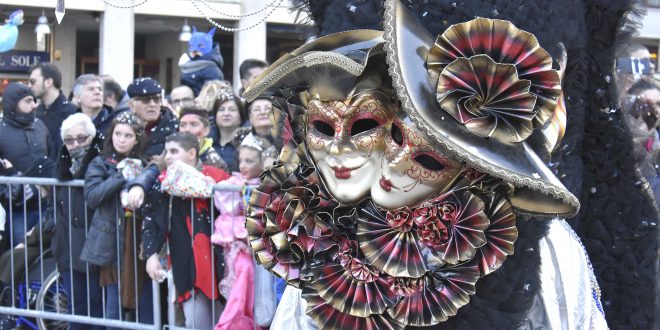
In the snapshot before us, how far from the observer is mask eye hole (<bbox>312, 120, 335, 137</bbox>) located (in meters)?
2.35

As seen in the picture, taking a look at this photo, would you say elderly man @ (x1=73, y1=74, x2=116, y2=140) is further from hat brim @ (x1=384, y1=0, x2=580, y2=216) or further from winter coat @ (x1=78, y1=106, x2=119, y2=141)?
hat brim @ (x1=384, y1=0, x2=580, y2=216)

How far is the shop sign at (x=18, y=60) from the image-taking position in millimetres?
16984

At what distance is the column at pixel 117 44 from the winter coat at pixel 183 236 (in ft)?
40.3

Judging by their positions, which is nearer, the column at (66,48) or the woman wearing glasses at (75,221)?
the woman wearing glasses at (75,221)

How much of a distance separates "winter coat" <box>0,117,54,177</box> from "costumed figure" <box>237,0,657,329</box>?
4477 millimetres

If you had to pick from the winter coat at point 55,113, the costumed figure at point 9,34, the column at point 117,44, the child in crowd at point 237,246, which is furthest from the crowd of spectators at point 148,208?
the column at point 117,44

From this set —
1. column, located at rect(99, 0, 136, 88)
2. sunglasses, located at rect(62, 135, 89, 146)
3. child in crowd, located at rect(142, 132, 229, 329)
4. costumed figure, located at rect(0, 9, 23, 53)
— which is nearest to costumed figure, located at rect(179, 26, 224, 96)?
costumed figure, located at rect(0, 9, 23, 53)

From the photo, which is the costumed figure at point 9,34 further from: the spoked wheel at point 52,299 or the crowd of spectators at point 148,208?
the spoked wheel at point 52,299

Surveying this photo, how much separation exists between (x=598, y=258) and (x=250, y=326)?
2265 mm

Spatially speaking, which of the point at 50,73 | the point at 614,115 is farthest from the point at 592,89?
the point at 50,73

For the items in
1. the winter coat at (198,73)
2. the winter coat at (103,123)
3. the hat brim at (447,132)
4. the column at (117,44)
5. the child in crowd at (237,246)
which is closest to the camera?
the hat brim at (447,132)

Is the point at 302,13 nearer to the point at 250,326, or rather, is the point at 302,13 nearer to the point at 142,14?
the point at 250,326

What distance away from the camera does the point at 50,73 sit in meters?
7.38

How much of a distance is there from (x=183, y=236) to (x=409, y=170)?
2.90 meters
